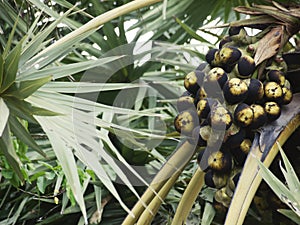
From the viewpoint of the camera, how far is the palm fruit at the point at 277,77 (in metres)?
0.87

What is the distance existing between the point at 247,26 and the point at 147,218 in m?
0.33

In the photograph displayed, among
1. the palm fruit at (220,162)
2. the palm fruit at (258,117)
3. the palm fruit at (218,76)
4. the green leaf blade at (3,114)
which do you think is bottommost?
the palm fruit at (220,162)

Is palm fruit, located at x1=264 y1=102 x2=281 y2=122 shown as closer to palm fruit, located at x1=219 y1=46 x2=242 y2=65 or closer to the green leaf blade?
palm fruit, located at x1=219 y1=46 x2=242 y2=65

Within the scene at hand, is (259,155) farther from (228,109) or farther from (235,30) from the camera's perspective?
(235,30)

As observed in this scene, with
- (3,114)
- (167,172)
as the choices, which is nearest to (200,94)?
(167,172)

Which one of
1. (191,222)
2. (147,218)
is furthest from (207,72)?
(191,222)

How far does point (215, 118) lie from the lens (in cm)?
84

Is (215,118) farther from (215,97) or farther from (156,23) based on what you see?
(156,23)

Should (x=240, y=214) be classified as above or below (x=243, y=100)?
below

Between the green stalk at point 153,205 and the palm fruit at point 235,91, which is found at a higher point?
the palm fruit at point 235,91

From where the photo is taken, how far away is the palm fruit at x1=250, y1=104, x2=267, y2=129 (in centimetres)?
84

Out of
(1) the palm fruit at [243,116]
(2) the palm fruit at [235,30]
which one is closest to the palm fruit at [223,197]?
(1) the palm fruit at [243,116]

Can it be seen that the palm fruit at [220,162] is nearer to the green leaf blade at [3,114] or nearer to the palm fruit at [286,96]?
the palm fruit at [286,96]

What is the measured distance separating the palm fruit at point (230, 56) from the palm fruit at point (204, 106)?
0.22 feet
